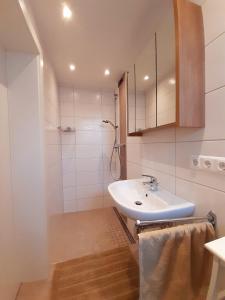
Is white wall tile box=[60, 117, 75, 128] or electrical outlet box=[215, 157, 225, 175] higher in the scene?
white wall tile box=[60, 117, 75, 128]

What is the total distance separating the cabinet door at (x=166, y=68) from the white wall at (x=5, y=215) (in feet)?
4.03

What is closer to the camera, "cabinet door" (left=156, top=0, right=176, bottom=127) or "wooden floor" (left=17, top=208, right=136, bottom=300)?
"cabinet door" (left=156, top=0, right=176, bottom=127)

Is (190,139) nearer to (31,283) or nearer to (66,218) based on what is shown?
(31,283)

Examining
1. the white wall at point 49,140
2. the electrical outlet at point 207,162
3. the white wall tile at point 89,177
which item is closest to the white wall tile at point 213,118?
the electrical outlet at point 207,162

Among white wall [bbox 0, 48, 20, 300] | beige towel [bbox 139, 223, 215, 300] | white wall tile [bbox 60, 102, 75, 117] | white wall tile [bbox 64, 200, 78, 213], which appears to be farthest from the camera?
white wall tile [bbox 64, 200, 78, 213]

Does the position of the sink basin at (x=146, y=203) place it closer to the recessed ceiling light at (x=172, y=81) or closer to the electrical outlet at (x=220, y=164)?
the electrical outlet at (x=220, y=164)

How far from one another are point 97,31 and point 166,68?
28.7 inches

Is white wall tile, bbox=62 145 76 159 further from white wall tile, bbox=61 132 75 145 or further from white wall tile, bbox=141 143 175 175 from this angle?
white wall tile, bbox=141 143 175 175

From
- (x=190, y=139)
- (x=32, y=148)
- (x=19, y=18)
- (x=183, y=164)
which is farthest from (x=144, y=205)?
(x=19, y=18)

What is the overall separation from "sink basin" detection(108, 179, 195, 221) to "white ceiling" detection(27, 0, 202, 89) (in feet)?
4.59

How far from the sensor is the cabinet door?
103 cm

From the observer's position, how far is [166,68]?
3.78 ft

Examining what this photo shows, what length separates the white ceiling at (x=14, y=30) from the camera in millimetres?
888

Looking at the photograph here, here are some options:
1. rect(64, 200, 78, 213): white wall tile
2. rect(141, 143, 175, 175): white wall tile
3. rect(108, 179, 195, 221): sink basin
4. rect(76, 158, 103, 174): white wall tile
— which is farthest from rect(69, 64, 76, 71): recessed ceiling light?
rect(64, 200, 78, 213): white wall tile
